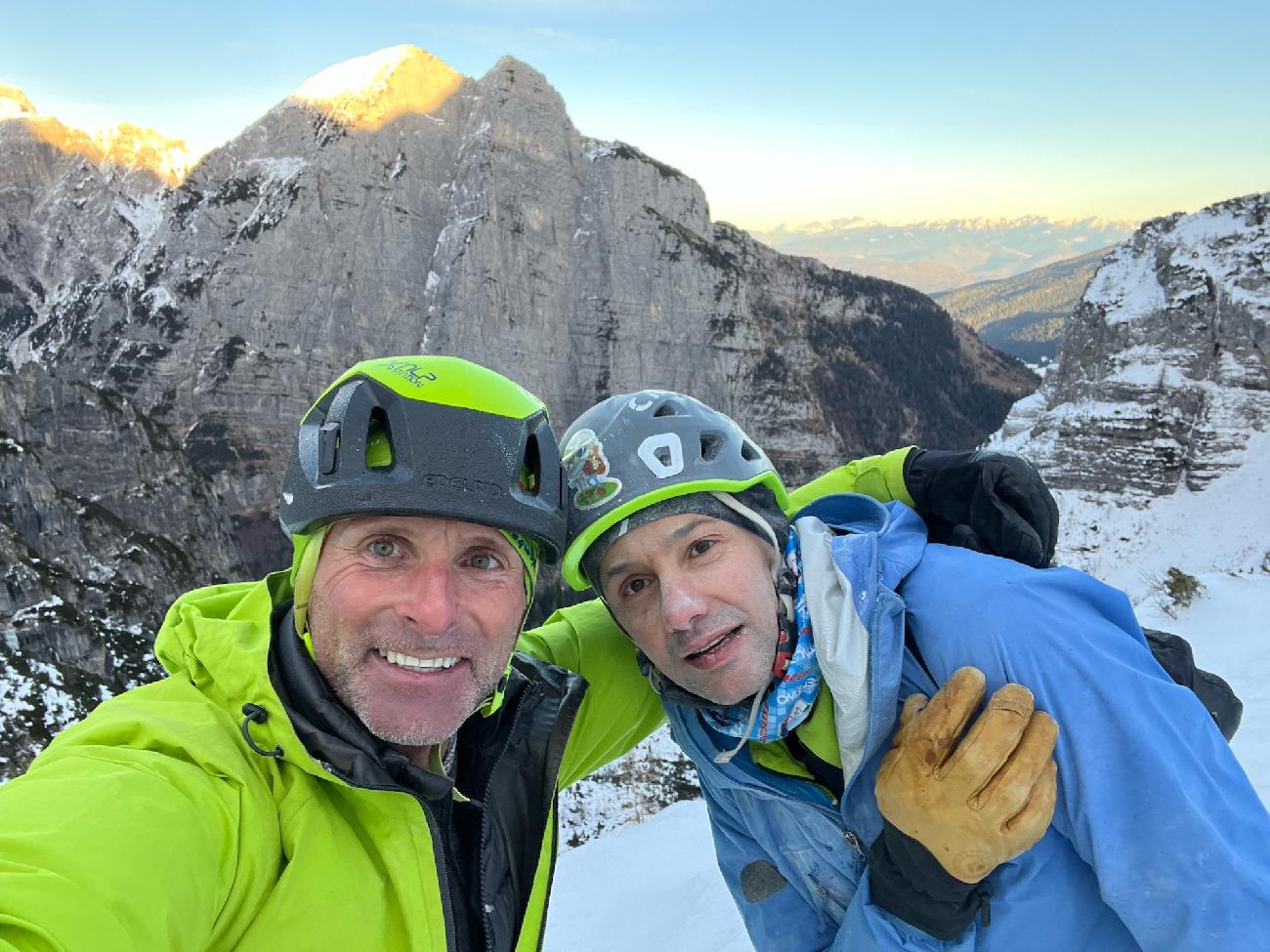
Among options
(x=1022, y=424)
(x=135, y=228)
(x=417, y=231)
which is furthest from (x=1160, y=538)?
(x=135, y=228)

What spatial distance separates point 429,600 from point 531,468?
2.48ft

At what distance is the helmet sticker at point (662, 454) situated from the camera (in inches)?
119

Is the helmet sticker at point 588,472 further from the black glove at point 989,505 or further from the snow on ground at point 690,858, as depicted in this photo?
the snow on ground at point 690,858

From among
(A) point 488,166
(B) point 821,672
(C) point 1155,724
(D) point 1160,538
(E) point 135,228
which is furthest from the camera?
(E) point 135,228

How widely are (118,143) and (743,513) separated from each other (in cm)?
10249

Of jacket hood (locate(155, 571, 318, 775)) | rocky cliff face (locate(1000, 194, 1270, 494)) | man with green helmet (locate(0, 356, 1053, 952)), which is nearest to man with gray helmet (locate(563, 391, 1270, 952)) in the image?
man with green helmet (locate(0, 356, 1053, 952))

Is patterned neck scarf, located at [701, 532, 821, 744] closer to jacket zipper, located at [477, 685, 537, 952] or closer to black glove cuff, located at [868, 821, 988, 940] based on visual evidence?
black glove cuff, located at [868, 821, 988, 940]

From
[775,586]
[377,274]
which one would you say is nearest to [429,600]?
[775,586]

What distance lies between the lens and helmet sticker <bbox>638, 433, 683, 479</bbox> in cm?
303

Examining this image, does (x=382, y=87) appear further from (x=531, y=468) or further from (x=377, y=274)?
(x=531, y=468)

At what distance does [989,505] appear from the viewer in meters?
3.16

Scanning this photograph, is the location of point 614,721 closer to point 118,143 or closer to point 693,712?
point 693,712

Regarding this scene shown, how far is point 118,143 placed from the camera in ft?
261

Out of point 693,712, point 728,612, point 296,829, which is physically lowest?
point 693,712
